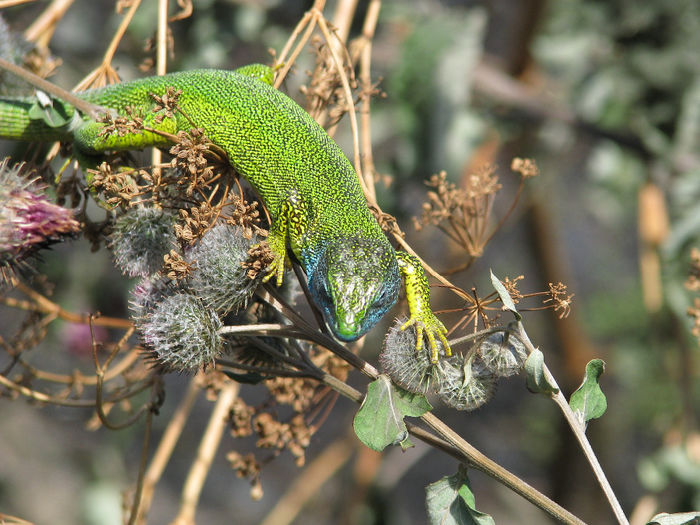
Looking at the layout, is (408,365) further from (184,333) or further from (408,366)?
(184,333)

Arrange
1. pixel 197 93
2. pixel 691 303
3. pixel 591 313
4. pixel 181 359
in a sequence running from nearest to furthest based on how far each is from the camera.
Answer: pixel 181 359 < pixel 197 93 < pixel 691 303 < pixel 591 313

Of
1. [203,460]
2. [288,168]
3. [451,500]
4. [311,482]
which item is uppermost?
[288,168]

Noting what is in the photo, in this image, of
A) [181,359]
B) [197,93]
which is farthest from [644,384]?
[181,359]

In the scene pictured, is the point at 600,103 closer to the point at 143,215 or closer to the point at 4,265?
the point at 143,215

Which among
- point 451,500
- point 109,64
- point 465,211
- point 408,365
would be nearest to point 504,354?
point 408,365

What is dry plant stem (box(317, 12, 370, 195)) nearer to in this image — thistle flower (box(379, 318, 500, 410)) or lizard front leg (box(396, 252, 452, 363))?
lizard front leg (box(396, 252, 452, 363))

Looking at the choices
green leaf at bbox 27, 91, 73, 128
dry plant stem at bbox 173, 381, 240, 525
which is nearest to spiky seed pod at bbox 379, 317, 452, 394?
dry plant stem at bbox 173, 381, 240, 525

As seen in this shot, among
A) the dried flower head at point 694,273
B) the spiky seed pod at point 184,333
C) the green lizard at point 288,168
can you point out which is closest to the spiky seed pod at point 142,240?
the spiky seed pod at point 184,333
